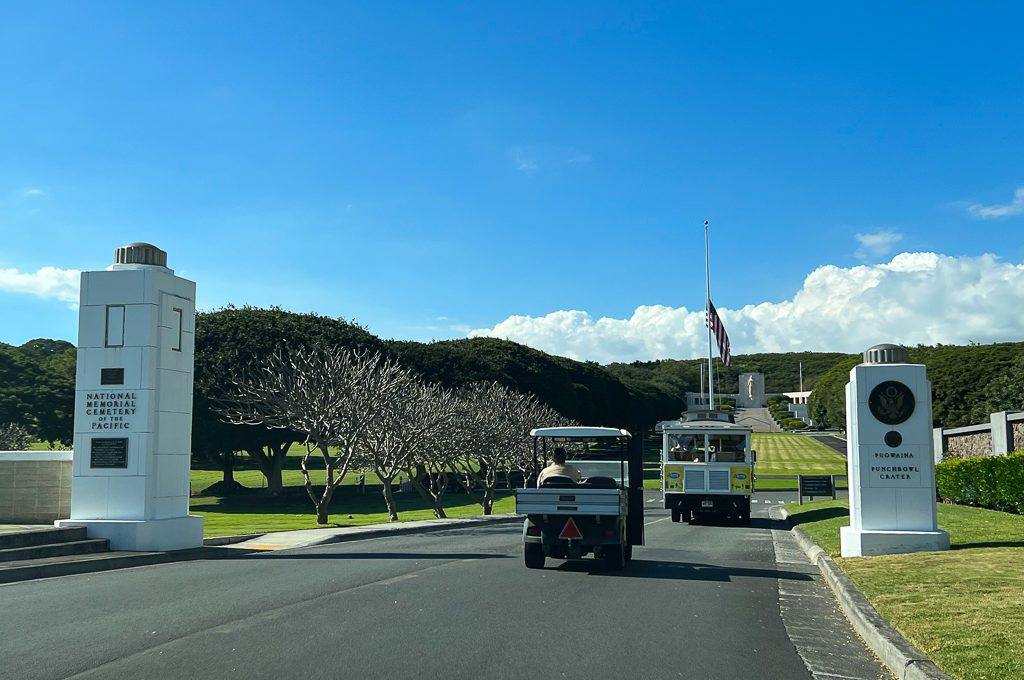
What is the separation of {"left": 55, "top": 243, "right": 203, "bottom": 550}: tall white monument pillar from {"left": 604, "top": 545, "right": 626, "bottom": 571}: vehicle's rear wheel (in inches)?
330

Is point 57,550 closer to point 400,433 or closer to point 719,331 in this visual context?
point 400,433

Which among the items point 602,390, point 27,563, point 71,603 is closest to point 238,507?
point 27,563

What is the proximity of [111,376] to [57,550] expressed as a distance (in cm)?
346

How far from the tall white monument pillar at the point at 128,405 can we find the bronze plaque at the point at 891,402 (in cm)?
1293

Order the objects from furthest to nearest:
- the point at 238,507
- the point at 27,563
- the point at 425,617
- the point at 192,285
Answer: the point at 238,507 → the point at 192,285 → the point at 27,563 → the point at 425,617

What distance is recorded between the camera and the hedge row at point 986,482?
73.0 ft

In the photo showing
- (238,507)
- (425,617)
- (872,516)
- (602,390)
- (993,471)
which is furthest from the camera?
(602,390)

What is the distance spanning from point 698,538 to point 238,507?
92.9 feet

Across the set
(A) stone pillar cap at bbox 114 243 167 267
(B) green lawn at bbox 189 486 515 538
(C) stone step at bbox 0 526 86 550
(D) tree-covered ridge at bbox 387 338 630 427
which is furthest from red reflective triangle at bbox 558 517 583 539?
(D) tree-covered ridge at bbox 387 338 630 427

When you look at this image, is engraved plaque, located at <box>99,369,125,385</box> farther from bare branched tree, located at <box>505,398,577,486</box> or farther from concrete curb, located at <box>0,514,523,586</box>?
bare branched tree, located at <box>505,398,577,486</box>

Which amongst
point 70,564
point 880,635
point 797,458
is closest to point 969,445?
point 880,635

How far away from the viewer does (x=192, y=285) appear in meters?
18.2

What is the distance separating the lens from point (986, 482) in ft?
80.8

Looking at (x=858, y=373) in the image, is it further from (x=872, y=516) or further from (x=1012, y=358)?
(x=1012, y=358)
